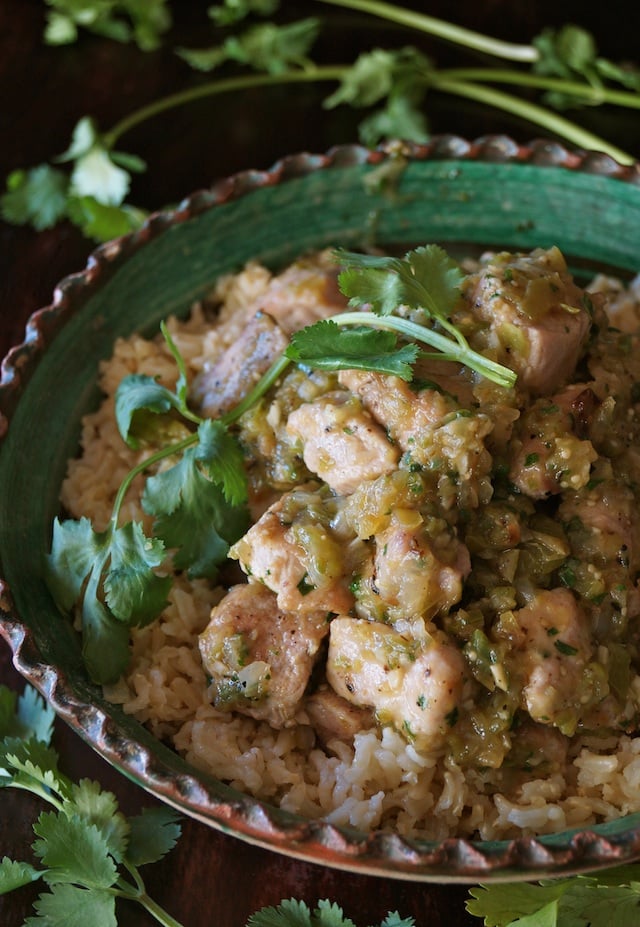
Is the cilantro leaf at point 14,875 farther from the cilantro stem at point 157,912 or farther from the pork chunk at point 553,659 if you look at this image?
the pork chunk at point 553,659

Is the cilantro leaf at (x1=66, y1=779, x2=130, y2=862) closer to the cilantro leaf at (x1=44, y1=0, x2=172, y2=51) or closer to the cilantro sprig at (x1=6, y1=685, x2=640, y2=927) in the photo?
the cilantro sprig at (x1=6, y1=685, x2=640, y2=927)

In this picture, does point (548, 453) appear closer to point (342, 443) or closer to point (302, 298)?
point (342, 443)

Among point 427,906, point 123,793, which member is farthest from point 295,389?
point 427,906

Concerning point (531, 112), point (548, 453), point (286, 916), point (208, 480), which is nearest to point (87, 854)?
point (286, 916)

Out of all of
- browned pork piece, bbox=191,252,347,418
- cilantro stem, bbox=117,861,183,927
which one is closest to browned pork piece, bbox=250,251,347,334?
browned pork piece, bbox=191,252,347,418

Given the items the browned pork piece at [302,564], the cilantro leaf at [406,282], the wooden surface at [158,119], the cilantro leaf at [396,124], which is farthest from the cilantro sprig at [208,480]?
the cilantro leaf at [396,124]

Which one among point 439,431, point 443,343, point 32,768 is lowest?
point 32,768

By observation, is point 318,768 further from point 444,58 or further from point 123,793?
point 444,58

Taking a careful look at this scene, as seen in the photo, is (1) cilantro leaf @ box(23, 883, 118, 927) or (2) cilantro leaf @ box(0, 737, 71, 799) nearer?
(1) cilantro leaf @ box(23, 883, 118, 927)
